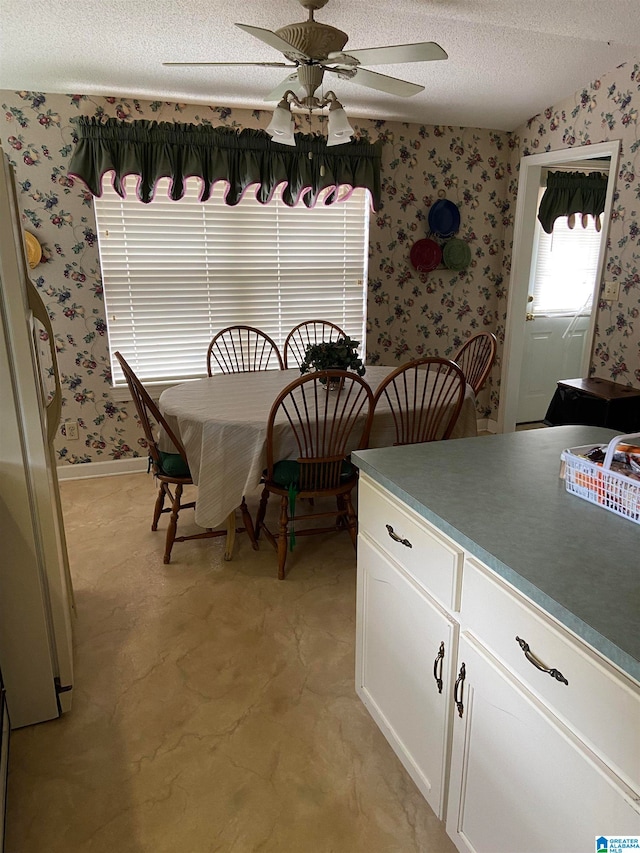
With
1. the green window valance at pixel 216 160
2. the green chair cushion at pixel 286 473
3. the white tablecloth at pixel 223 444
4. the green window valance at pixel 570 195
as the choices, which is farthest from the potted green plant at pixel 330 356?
the green window valance at pixel 570 195

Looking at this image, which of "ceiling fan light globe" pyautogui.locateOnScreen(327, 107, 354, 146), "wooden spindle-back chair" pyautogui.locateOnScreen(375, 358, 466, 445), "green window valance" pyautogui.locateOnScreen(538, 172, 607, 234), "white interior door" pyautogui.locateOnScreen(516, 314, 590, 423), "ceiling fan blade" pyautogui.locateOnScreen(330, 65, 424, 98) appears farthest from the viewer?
"white interior door" pyautogui.locateOnScreen(516, 314, 590, 423)

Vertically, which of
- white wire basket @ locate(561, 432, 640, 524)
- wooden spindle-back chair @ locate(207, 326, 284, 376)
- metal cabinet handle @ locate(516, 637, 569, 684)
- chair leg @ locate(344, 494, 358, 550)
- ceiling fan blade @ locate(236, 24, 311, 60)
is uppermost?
ceiling fan blade @ locate(236, 24, 311, 60)

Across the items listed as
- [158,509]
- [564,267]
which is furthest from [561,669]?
[564,267]

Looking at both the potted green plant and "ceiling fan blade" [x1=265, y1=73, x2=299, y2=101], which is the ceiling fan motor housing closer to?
"ceiling fan blade" [x1=265, y1=73, x2=299, y2=101]

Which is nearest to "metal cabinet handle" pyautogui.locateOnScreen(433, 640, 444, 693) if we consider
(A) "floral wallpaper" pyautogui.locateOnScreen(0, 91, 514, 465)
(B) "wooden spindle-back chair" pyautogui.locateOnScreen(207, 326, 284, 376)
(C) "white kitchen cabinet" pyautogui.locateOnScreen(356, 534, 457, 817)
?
(C) "white kitchen cabinet" pyautogui.locateOnScreen(356, 534, 457, 817)

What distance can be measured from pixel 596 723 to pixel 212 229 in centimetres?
364

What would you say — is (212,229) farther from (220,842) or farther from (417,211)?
(220,842)

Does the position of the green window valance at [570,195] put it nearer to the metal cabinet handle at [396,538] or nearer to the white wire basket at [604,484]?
the white wire basket at [604,484]

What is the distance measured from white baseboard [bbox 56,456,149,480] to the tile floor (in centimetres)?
123

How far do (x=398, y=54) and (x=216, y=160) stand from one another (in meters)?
1.79

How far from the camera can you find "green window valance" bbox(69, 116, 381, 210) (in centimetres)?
340

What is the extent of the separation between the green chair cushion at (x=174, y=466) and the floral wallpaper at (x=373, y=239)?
1283 mm

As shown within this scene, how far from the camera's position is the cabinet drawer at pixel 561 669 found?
0.88m

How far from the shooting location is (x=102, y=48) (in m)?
2.85
